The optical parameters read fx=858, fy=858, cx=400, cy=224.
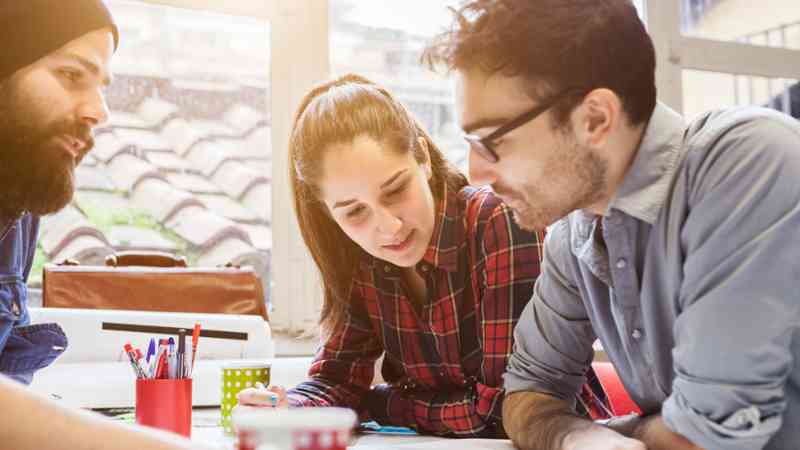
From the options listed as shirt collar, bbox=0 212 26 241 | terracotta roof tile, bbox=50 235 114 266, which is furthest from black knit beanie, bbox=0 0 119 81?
terracotta roof tile, bbox=50 235 114 266

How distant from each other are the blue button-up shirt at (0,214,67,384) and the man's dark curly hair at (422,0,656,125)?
3.34 ft

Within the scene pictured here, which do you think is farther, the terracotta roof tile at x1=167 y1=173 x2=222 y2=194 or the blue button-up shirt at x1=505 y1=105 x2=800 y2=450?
the terracotta roof tile at x1=167 y1=173 x2=222 y2=194

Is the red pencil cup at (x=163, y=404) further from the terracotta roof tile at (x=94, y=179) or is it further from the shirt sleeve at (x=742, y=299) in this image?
the terracotta roof tile at (x=94, y=179)

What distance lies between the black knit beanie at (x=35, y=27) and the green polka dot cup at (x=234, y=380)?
67 cm

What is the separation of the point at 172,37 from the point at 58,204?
6.26 ft

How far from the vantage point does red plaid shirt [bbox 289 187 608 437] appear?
1.65 metres

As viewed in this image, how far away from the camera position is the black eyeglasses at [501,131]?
1.20 meters

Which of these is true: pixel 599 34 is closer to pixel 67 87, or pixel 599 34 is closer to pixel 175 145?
pixel 67 87

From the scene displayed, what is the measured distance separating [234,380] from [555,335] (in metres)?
0.62

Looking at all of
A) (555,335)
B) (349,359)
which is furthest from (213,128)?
(555,335)

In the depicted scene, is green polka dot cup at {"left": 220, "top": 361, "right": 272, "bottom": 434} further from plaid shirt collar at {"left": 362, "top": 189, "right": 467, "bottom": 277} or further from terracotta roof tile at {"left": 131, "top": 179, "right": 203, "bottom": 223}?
terracotta roof tile at {"left": 131, "top": 179, "right": 203, "bottom": 223}

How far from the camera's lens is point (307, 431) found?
0.55 meters

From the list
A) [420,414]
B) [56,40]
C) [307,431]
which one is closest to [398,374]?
[420,414]

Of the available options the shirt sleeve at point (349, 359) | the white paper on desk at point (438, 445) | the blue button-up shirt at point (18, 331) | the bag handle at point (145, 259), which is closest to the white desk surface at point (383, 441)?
the white paper on desk at point (438, 445)
